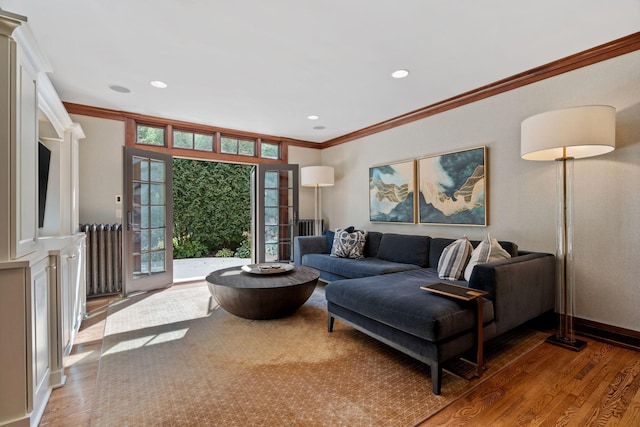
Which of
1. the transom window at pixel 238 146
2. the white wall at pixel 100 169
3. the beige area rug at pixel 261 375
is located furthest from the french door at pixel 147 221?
the beige area rug at pixel 261 375

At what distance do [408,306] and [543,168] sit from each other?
2114mm

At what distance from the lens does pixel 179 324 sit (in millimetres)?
3006

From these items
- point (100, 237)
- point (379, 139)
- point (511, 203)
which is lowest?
point (100, 237)

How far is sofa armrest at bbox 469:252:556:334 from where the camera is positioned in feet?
7.29

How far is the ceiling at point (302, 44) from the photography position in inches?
81.5

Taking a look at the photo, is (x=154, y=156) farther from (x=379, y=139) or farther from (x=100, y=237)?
(x=379, y=139)

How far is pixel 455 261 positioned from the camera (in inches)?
114

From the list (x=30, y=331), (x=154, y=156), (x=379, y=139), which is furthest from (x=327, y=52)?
(x=154, y=156)

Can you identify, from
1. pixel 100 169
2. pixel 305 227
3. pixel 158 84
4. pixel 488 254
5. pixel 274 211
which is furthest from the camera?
pixel 305 227

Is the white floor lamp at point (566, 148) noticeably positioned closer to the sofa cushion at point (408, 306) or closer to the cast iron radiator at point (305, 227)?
the sofa cushion at point (408, 306)

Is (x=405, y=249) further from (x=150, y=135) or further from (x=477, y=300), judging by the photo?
(x=150, y=135)

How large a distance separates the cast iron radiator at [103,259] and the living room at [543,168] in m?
0.25

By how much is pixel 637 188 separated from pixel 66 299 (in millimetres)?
4564

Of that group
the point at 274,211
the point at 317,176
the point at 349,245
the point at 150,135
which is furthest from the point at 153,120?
the point at 349,245
